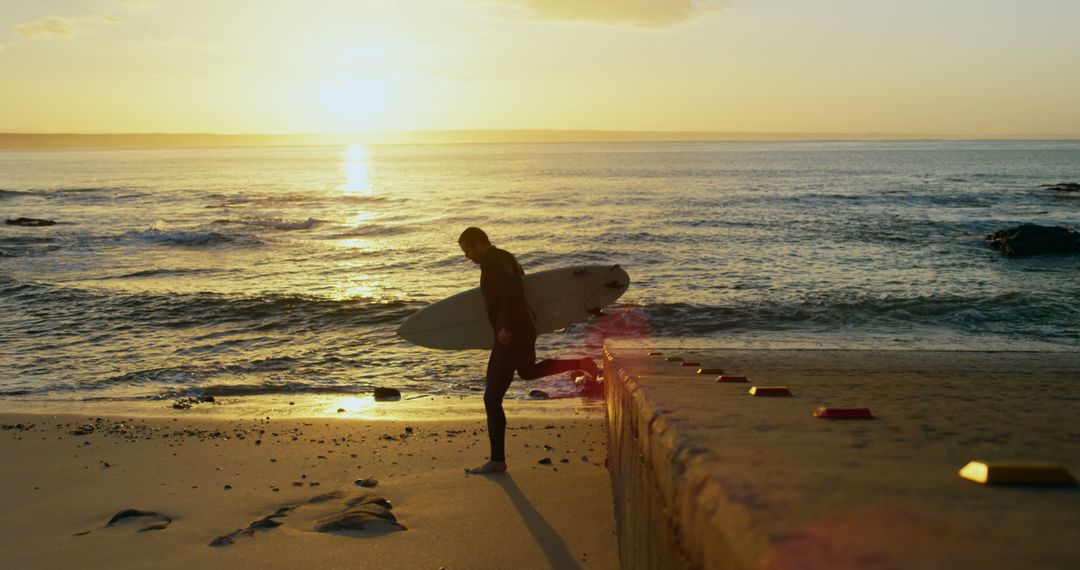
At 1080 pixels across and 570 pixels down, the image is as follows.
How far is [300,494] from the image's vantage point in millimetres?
6020

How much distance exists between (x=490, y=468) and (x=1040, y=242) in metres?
21.5

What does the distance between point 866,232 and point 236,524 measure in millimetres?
27462

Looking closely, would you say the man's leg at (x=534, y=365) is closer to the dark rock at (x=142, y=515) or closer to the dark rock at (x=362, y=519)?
the dark rock at (x=362, y=519)

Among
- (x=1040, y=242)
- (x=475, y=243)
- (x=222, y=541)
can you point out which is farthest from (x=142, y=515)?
(x=1040, y=242)

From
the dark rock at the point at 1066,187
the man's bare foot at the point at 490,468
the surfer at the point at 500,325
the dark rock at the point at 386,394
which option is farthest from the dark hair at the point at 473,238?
the dark rock at the point at 1066,187

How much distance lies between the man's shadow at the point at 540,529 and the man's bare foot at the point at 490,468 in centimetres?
13

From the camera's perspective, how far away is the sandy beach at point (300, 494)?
4926 millimetres

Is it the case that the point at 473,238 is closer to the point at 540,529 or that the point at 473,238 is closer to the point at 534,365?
the point at 534,365

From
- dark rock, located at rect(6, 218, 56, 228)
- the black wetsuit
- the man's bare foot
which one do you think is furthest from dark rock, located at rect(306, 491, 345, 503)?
dark rock, located at rect(6, 218, 56, 228)

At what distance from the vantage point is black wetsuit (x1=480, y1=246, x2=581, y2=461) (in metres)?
6.51

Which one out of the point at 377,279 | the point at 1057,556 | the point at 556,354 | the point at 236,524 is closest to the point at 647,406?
the point at 1057,556

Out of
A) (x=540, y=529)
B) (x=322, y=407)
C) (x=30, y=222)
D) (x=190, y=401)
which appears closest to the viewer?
(x=540, y=529)

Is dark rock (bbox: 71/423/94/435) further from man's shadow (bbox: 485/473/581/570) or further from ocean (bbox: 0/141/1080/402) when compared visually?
man's shadow (bbox: 485/473/581/570)

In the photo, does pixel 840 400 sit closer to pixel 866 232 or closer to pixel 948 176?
pixel 866 232
